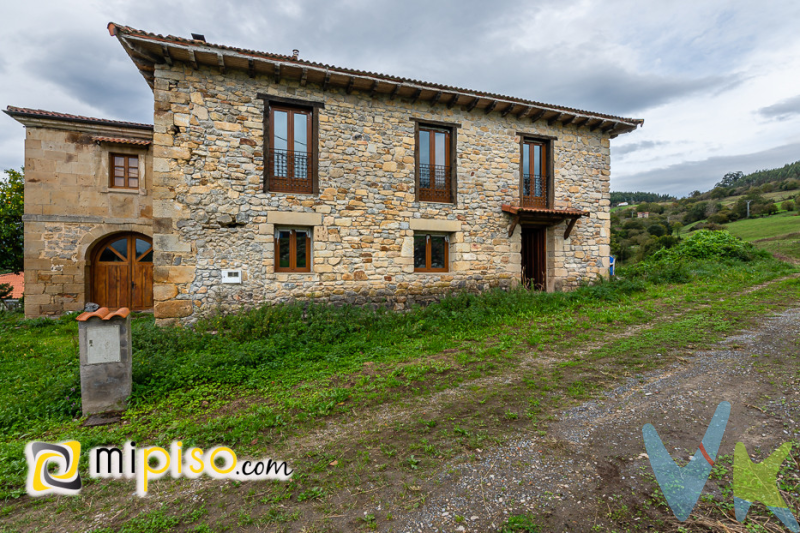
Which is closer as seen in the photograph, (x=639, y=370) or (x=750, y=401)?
(x=750, y=401)

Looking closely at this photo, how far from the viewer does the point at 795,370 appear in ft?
14.0

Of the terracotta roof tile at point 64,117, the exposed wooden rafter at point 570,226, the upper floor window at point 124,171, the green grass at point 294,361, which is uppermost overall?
the terracotta roof tile at point 64,117

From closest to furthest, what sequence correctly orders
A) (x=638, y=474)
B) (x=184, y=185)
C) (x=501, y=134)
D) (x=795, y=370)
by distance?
1. (x=638, y=474)
2. (x=795, y=370)
3. (x=184, y=185)
4. (x=501, y=134)

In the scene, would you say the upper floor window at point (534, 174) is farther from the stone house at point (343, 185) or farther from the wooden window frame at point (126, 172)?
the wooden window frame at point (126, 172)

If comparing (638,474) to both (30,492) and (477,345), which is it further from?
(30,492)

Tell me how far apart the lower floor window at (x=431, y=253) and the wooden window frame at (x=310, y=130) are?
3.01 m

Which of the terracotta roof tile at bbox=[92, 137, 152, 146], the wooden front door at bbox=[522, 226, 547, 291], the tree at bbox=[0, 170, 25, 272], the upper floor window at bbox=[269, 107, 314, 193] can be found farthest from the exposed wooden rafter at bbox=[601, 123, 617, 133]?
the tree at bbox=[0, 170, 25, 272]

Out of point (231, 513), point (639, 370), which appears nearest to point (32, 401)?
point (231, 513)

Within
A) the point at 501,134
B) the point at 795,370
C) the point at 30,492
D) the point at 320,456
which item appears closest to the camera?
the point at 30,492

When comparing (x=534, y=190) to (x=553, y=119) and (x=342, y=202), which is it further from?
(x=342, y=202)

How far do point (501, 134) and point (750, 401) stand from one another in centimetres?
813

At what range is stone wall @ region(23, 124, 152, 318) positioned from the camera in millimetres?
9719

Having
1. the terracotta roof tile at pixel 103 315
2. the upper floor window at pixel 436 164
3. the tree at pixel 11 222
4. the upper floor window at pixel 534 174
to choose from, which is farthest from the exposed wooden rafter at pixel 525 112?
the tree at pixel 11 222

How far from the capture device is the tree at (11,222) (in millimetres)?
10680
